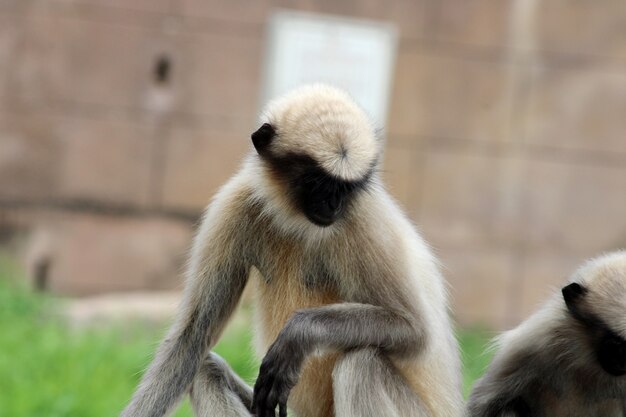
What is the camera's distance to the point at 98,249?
12906 millimetres

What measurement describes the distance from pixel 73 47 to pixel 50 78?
14.4 inches

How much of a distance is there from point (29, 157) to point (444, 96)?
4.05 meters

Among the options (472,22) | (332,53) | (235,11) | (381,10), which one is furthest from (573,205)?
(235,11)

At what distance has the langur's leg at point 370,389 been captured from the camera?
5.28m

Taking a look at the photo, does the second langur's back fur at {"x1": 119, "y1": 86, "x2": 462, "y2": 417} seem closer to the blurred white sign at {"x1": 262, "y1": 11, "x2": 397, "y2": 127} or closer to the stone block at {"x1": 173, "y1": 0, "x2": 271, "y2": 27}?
the blurred white sign at {"x1": 262, "y1": 11, "x2": 397, "y2": 127}

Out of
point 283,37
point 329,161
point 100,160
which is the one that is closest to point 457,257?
point 283,37

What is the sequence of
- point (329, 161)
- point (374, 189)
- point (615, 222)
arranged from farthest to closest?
1. point (615, 222)
2. point (374, 189)
3. point (329, 161)

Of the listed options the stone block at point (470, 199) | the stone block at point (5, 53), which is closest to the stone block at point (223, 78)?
the stone block at point (5, 53)

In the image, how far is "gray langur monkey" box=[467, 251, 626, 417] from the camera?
5.71m

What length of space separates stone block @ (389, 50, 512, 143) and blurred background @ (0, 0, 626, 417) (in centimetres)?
1

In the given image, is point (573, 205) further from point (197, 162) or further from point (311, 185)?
point (311, 185)

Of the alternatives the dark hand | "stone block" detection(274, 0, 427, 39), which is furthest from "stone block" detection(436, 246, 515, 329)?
the dark hand

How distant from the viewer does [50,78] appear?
→ 12.7m

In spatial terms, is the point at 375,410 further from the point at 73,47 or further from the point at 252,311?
the point at 73,47
